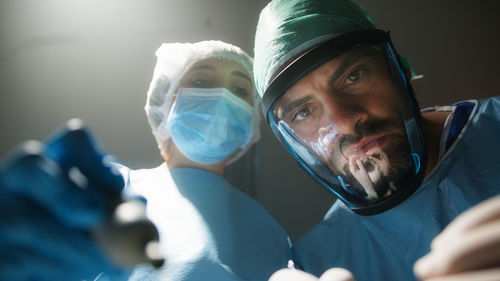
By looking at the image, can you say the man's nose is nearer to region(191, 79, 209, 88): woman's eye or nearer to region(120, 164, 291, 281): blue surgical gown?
region(120, 164, 291, 281): blue surgical gown

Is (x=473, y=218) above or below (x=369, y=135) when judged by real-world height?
above

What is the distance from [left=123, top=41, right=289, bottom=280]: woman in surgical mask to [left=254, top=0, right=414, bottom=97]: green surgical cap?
0.26 metres

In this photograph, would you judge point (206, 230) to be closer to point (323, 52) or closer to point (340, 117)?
point (340, 117)

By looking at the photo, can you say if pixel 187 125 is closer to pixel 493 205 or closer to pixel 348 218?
pixel 348 218

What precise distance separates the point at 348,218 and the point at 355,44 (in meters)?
0.66

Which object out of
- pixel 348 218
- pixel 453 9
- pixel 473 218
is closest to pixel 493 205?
pixel 473 218

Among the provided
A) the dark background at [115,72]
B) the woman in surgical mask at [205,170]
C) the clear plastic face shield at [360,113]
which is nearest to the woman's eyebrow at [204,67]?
the woman in surgical mask at [205,170]

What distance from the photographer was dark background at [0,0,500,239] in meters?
1.98

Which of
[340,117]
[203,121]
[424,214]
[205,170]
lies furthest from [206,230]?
[424,214]

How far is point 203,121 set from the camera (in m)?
1.23

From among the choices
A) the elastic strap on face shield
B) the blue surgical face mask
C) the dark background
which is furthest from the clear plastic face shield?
the dark background

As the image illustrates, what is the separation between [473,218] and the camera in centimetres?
38

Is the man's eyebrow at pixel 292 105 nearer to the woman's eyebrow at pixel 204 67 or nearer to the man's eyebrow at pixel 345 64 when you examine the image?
the man's eyebrow at pixel 345 64

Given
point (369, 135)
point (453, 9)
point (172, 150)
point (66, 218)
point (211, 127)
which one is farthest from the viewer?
point (453, 9)
